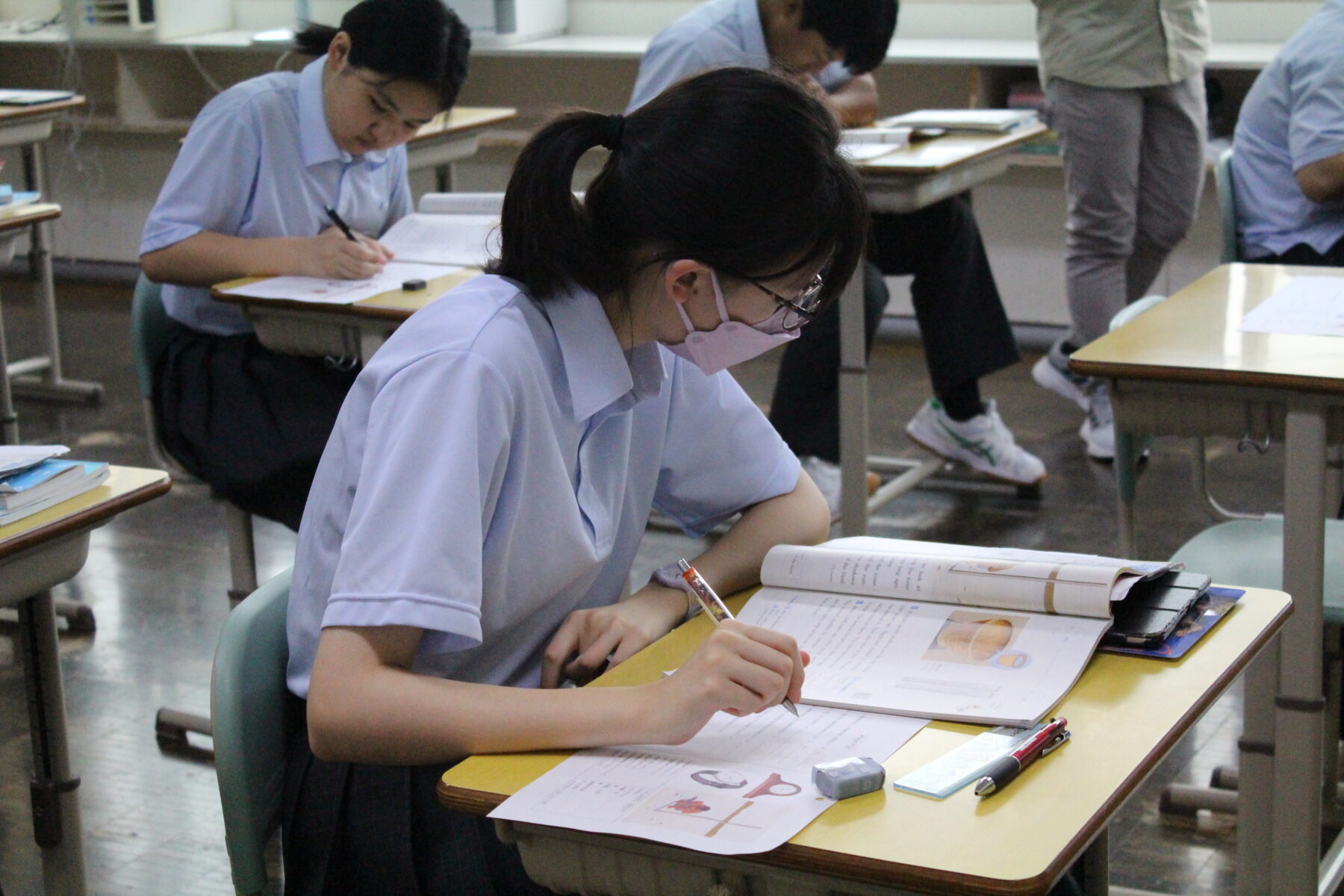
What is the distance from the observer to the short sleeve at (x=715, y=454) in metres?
1.44

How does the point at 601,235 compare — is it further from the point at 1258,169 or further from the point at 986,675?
the point at 1258,169

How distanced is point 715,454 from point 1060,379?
2742 millimetres

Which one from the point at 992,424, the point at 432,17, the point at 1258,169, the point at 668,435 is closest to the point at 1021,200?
the point at 992,424

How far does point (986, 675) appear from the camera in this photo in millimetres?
1139

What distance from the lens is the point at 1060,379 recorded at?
159 inches

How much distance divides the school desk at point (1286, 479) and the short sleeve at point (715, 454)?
1.85ft

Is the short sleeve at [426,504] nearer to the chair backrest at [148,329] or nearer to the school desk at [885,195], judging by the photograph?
the chair backrest at [148,329]

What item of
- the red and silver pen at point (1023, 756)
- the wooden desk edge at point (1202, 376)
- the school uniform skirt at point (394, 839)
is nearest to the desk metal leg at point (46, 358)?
the wooden desk edge at point (1202, 376)

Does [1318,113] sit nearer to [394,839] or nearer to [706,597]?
[706,597]

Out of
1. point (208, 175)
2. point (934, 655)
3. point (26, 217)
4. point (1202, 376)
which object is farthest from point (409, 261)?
point (934, 655)

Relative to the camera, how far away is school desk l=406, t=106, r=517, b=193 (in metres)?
3.61

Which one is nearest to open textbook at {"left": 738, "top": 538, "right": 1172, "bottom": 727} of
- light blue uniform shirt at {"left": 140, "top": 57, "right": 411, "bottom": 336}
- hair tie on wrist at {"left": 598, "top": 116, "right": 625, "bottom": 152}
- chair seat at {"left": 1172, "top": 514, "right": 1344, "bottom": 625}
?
hair tie on wrist at {"left": 598, "top": 116, "right": 625, "bottom": 152}

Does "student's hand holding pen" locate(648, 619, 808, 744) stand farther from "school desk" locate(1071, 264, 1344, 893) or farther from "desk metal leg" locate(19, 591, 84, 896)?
"desk metal leg" locate(19, 591, 84, 896)

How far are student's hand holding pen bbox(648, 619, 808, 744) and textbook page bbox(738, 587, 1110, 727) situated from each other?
96 mm
